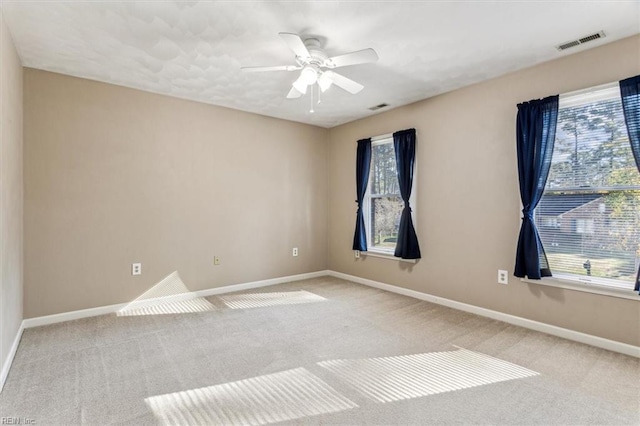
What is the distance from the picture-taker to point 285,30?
2482 millimetres

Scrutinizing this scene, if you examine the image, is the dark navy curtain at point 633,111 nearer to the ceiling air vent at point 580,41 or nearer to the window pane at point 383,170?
the ceiling air vent at point 580,41

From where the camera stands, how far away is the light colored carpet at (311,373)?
1.87m

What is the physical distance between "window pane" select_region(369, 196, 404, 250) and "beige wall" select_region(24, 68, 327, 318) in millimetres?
1125

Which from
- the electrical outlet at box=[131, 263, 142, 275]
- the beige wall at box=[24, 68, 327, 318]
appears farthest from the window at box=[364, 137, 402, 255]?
the electrical outlet at box=[131, 263, 142, 275]

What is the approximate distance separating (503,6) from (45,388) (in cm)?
401

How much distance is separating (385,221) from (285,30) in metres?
3.03

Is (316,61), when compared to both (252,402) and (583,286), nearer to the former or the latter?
(252,402)

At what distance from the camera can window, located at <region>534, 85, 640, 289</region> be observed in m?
2.64

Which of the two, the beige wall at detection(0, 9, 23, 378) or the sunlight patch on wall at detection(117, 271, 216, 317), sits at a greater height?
the beige wall at detection(0, 9, 23, 378)

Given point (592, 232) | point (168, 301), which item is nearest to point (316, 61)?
point (592, 232)

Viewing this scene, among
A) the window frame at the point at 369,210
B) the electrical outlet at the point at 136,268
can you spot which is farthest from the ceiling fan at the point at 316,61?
the electrical outlet at the point at 136,268

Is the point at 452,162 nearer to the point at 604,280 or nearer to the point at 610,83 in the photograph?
the point at 610,83

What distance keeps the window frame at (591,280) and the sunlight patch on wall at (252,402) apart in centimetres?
232

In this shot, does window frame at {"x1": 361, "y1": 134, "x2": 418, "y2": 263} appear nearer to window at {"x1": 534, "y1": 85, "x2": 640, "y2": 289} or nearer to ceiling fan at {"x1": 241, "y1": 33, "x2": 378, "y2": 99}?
window at {"x1": 534, "y1": 85, "x2": 640, "y2": 289}
